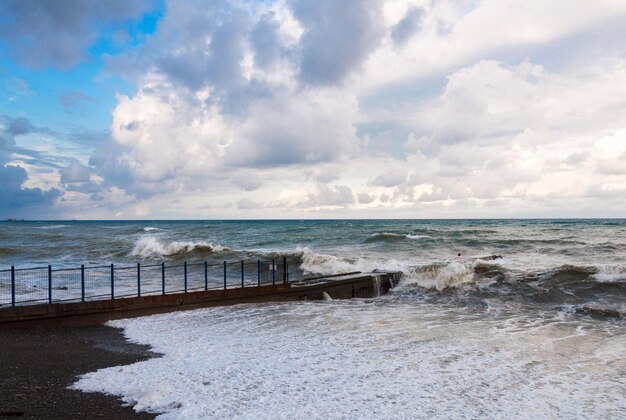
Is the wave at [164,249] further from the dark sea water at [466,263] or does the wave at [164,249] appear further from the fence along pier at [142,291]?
the fence along pier at [142,291]

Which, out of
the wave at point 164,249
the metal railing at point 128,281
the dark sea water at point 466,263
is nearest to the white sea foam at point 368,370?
the metal railing at point 128,281

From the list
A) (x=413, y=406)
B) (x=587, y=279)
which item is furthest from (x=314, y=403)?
(x=587, y=279)

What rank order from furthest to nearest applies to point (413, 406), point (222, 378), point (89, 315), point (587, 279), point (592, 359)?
point (587, 279)
point (89, 315)
point (592, 359)
point (222, 378)
point (413, 406)

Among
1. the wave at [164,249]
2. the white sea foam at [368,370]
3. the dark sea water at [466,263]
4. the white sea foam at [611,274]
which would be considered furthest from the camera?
the wave at [164,249]

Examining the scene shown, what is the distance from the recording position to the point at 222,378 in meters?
9.09

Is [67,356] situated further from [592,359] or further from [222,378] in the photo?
[592,359]

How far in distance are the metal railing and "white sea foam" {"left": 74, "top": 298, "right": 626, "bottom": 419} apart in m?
4.30

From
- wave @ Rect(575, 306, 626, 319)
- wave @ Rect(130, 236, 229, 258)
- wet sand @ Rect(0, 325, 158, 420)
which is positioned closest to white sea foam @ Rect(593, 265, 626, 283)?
wave @ Rect(575, 306, 626, 319)

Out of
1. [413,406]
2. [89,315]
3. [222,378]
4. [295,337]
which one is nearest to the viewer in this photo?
[413,406]

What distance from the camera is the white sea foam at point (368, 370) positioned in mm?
7738

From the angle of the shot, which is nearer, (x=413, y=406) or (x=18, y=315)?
(x=413, y=406)

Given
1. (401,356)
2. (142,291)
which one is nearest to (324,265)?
(142,291)

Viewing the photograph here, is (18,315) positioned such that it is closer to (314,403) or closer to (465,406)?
(314,403)

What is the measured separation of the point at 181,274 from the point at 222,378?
20.3m
